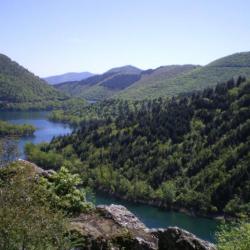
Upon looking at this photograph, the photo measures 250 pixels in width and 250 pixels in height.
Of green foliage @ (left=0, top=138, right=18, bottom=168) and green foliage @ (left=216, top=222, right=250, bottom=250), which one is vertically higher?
green foliage @ (left=0, top=138, right=18, bottom=168)

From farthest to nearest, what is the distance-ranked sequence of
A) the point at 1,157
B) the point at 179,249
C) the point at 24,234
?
the point at 1,157, the point at 179,249, the point at 24,234

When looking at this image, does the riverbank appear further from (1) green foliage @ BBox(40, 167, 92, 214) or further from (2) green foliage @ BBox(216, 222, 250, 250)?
(1) green foliage @ BBox(40, 167, 92, 214)

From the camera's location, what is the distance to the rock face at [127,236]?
3114 centimetres

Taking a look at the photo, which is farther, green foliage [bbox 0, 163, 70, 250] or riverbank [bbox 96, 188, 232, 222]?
riverbank [bbox 96, 188, 232, 222]

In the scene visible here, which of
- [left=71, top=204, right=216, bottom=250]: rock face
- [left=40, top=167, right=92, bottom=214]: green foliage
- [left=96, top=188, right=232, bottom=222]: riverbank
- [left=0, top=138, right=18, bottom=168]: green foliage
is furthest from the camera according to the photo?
[left=96, top=188, right=232, bottom=222]: riverbank

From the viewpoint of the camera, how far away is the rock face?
31.1 m

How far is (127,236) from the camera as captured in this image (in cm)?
3203

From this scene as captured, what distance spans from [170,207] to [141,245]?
A: 163 meters

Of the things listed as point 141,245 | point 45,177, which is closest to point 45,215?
point 141,245

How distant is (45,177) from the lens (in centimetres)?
3819

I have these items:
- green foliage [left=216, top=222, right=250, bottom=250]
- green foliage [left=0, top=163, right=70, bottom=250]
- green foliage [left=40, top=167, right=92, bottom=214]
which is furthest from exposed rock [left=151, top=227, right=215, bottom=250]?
green foliage [left=0, top=163, right=70, bottom=250]

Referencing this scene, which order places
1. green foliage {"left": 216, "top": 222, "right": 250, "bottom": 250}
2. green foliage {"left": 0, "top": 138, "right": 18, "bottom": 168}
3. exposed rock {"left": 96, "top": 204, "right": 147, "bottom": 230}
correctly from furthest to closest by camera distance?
green foliage {"left": 216, "top": 222, "right": 250, "bottom": 250} < exposed rock {"left": 96, "top": 204, "right": 147, "bottom": 230} < green foliage {"left": 0, "top": 138, "right": 18, "bottom": 168}

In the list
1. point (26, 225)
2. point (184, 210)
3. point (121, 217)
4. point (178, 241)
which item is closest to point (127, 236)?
point (121, 217)

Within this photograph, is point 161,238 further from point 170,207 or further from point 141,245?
point 170,207
